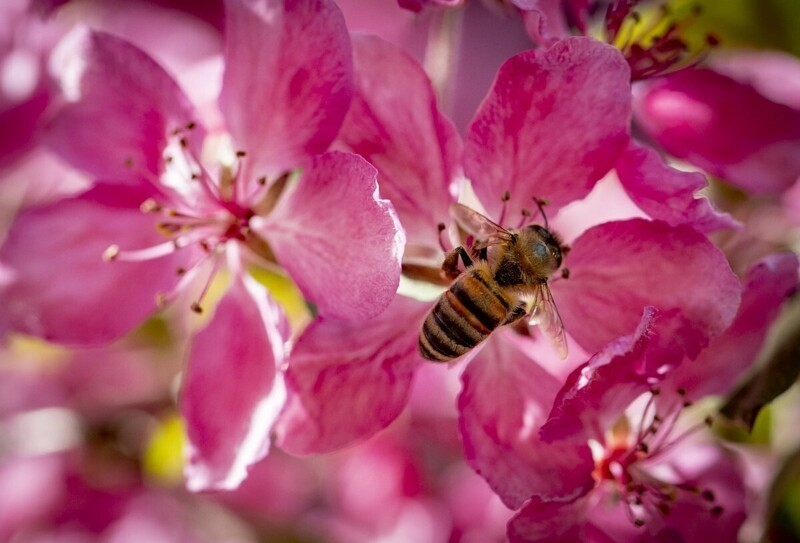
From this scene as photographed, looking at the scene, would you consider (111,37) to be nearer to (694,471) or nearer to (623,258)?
(623,258)

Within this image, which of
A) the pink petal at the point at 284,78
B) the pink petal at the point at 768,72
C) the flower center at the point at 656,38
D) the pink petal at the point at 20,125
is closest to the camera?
the pink petal at the point at 284,78

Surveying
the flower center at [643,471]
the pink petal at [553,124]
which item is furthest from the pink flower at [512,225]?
the flower center at [643,471]

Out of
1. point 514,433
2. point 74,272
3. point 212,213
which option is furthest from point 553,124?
point 74,272

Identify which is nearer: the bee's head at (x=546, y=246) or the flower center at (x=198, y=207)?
the bee's head at (x=546, y=246)

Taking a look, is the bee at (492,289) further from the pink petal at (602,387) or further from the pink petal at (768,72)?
the pink petal at (768,72)

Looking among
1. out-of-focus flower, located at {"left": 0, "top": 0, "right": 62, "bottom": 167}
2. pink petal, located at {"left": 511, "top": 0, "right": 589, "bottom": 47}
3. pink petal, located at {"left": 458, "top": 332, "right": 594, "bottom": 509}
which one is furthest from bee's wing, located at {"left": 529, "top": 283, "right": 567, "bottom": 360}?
out-of-focus flower, located at {"left": 0, "top": 0, "right": 62, "bottom": 167}

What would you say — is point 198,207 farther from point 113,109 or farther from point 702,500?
point 702,500

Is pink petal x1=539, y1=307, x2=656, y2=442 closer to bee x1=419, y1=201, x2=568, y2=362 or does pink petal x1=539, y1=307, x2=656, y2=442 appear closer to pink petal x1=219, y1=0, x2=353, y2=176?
bee x1=419, y1=201, x2=568, y2=362
